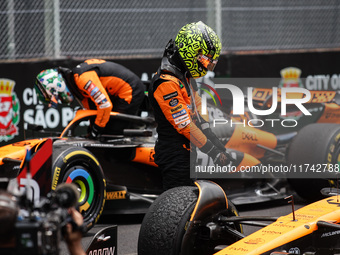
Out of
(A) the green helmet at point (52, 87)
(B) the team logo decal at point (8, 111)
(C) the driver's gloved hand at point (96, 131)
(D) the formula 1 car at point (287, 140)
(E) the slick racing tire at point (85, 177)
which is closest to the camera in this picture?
(E) the slick racing tire at point (85, 177)

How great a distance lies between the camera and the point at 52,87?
7.49 metres

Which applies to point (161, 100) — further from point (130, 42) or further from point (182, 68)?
point (130, 42)

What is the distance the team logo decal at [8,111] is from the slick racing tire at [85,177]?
333 cm

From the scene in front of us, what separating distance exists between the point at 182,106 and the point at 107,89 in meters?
2.86

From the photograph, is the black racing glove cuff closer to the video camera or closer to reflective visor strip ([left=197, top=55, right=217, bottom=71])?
reflective visor strip ([left=197, top=55, right=217, bottom=71])

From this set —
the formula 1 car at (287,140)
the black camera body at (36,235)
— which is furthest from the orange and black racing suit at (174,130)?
the black camera body at (36,235)

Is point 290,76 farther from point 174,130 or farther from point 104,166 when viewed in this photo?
point 174,130

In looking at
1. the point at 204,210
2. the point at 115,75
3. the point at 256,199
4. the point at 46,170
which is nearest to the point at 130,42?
the point at 115,75

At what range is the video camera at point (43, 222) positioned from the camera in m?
2.53

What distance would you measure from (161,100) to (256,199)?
279 cm

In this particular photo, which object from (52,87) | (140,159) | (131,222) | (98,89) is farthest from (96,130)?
(131,222)

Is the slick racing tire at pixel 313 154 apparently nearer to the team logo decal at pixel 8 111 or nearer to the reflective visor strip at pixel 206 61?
the reflective visor strip at pixel 206 61

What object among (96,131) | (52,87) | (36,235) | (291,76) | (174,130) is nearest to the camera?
(36,235)

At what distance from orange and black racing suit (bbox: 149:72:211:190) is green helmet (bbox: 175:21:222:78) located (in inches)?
7.8
